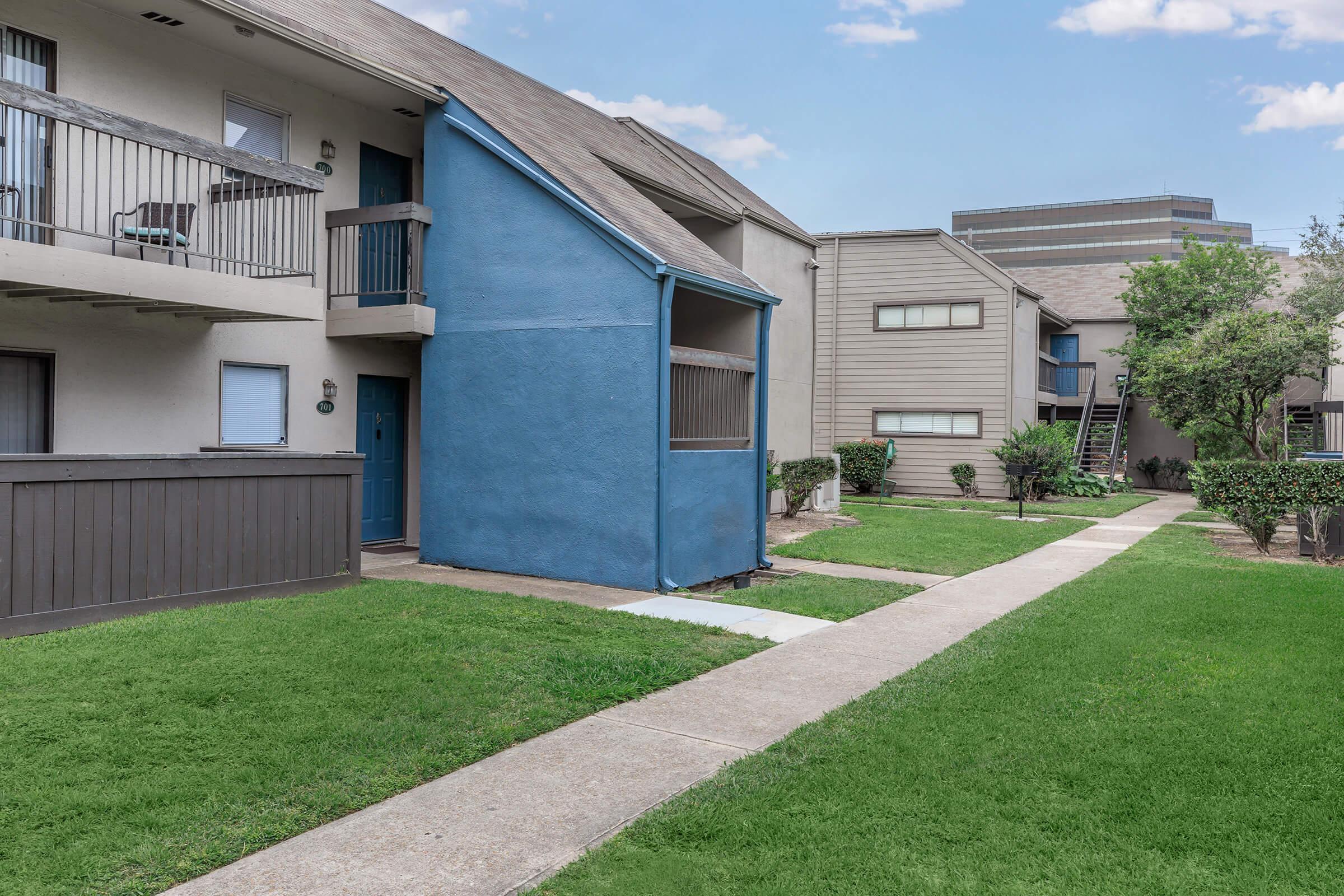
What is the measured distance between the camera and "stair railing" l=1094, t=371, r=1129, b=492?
85.5ft

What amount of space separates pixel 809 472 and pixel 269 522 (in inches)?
398

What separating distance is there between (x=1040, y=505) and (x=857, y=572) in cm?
1169

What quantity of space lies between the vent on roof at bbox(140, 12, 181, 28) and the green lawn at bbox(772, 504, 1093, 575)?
8762 mm

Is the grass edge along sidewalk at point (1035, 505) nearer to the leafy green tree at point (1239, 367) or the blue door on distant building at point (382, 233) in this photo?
the leafy green tree at point (1239, 367)

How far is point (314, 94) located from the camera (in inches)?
433

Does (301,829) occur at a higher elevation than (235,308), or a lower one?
lower

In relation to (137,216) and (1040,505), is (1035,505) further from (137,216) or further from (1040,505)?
(137,216)

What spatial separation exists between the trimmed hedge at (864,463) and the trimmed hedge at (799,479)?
21.6 ft

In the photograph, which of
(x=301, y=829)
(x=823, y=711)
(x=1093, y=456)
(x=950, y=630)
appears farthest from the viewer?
(x=1093, y=456)

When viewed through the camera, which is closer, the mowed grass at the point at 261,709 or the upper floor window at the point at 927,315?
the mowed grass at the point at 261,709

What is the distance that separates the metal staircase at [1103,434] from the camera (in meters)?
27.0

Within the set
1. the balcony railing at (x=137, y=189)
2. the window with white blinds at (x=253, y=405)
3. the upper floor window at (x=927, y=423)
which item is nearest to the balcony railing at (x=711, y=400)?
the balcony railing at (x=137, y=189)

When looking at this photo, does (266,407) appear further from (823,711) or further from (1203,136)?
(1203,136)

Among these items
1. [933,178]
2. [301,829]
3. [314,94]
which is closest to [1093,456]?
[314,94]
